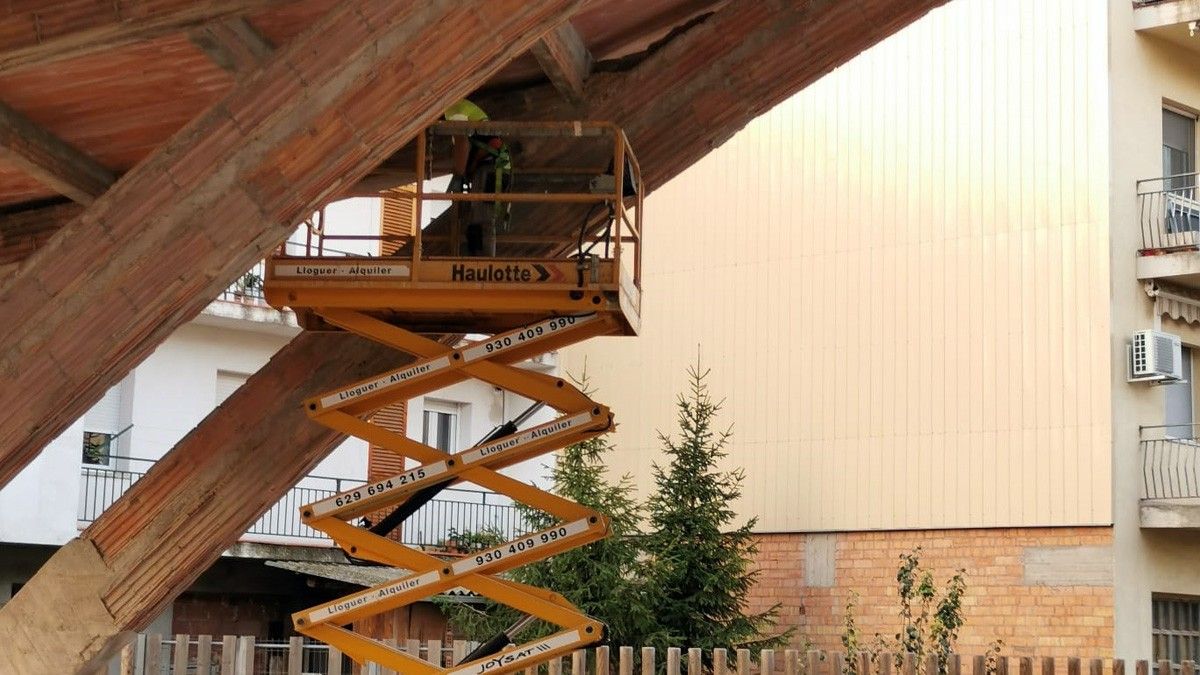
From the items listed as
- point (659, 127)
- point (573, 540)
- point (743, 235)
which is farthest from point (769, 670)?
point (743, 235)

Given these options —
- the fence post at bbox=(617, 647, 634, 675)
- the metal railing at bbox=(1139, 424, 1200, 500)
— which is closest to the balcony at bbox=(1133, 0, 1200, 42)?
the metal railing at bbox=(1139, 424, 1200, 500)

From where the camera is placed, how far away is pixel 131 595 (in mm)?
7191

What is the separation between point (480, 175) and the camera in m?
8.30

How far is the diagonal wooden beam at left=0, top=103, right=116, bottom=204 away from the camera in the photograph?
6.64 meters

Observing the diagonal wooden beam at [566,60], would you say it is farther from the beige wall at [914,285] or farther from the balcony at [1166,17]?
the balcony at [1166,17]

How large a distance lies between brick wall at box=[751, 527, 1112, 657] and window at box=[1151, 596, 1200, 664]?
1518 mm

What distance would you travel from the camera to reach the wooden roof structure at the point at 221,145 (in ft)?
14.5

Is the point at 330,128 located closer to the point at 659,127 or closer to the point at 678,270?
the point at 659,127

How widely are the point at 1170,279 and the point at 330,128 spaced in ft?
80.9

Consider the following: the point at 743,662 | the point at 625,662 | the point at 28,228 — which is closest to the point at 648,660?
the point at 625,662

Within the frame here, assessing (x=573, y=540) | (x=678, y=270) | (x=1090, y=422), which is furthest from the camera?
(x=678, y=270)

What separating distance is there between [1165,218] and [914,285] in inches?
162

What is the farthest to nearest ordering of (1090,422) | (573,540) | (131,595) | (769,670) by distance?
(1090,422)
(769,670)
(573,540)
(131,595)

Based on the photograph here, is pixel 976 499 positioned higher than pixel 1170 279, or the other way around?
pixel 1170 279
